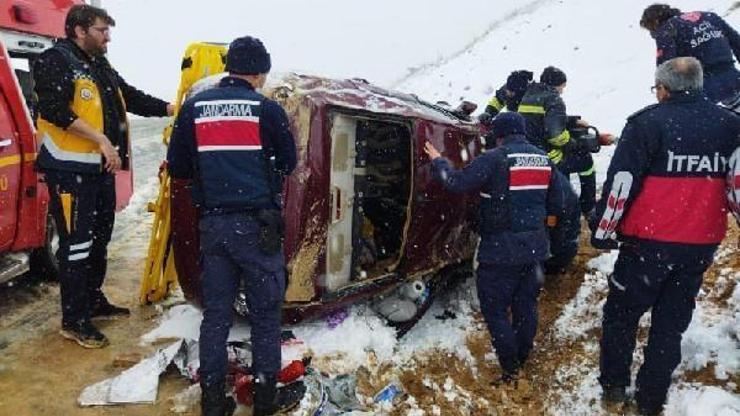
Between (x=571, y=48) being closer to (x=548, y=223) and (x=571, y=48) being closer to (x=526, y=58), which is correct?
(x=526, y=58)

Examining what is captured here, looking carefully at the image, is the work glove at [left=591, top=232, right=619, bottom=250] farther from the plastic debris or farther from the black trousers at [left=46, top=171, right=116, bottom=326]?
the black trousers at [left=46, top=171, right=116, bottom=326]

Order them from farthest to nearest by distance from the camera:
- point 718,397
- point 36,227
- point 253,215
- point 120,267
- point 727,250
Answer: point 120,267 → point 727,250 → point 36,227 → point 718,397 → point 253,215

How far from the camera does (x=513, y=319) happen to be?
4.51m

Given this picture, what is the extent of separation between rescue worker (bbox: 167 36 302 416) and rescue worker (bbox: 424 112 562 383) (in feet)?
4.62

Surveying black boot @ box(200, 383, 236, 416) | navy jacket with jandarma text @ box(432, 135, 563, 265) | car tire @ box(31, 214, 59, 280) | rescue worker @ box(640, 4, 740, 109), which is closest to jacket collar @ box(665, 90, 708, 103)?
navy jacket with jandarma text @ box(432, 135, 563, 265)

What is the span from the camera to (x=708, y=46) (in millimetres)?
4738

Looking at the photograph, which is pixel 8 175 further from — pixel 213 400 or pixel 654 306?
pixel 654 306

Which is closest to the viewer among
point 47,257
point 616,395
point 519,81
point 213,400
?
point 213,400

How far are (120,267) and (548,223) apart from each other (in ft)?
12.9

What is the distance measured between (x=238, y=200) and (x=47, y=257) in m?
2.86

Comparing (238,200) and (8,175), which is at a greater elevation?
(238,200)

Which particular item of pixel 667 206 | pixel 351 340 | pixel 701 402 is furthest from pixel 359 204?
pixel 701 402

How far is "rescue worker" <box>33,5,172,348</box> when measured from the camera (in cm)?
396

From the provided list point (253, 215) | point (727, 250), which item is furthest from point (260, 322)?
point (727, 250)
